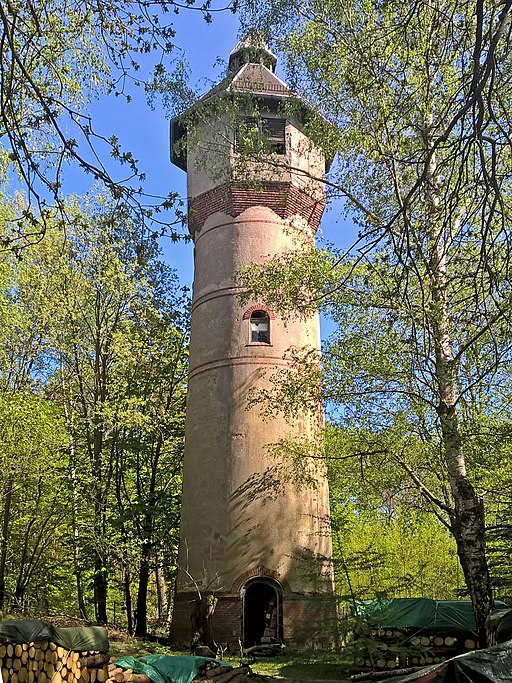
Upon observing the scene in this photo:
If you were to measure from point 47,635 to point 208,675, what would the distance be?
8.80 ft

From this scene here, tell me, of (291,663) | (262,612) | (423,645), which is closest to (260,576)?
(291,663)

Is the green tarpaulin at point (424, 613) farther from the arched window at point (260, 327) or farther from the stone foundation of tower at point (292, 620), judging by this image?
the arched window at point (260, 327)

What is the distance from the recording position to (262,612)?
16.5 m

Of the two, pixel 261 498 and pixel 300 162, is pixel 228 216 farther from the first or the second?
pixel 261 498

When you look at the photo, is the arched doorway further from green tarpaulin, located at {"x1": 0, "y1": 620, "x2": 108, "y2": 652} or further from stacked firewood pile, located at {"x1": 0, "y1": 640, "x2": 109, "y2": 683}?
stacked firewood pile, located at {"x1": 0, "y1": 640, "x2": 109, "y2": 683}

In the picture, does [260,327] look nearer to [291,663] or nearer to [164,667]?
[291,663]

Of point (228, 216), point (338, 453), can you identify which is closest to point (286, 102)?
point (228, 216)

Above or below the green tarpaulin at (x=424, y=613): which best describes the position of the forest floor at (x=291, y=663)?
below

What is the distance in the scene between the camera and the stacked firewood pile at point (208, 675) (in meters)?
8.51

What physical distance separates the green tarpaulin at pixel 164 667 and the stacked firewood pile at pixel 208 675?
0.29ft

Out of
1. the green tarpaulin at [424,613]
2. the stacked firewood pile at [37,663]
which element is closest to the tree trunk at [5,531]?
the stacked firewood pile at [37,663]

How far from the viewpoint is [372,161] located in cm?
1158

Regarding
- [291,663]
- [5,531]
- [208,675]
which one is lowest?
[291,663]

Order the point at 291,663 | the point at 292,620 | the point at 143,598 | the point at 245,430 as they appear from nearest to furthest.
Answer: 1. the point at 291,663
2. the point at 292,620
3. the point at 245,430
4. the point at 143,598
